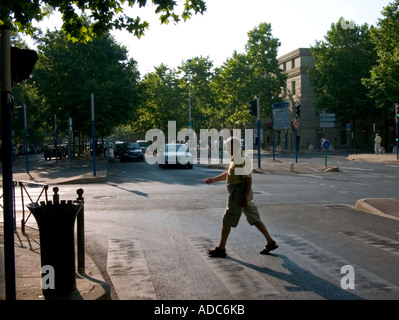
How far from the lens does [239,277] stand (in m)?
5.56

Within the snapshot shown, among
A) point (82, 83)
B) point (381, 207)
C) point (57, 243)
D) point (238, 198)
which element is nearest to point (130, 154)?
point (82, 83)

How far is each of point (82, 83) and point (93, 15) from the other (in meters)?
30.8

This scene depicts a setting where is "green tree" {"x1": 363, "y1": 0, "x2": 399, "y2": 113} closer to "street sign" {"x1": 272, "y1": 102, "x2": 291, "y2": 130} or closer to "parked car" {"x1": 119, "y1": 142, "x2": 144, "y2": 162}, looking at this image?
"street sign" {"x1": 272, "y1": 102, "x2": 291, "y2": 130}

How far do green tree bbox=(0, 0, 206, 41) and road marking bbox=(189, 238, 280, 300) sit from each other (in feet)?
14.1

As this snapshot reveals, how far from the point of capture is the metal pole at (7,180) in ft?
13.4

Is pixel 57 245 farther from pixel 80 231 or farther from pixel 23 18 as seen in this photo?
pixel 23 18

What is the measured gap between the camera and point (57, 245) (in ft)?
16.1

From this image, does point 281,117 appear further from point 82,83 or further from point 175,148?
point 82,83

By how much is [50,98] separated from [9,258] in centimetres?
3646

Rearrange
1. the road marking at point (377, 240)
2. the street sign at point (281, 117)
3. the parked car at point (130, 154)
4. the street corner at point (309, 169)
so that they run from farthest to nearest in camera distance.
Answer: the parked car at point (130, 154), the street sign at point (281, 117), the street corner at point (309, 169), the road marking at point (377, 240)

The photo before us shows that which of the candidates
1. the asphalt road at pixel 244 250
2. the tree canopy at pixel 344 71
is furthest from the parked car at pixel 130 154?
the tree canopy at pixel 344 71

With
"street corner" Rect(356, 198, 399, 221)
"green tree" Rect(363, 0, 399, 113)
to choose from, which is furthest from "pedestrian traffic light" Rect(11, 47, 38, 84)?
"green tree" Rect(363, 0, 399, 113)

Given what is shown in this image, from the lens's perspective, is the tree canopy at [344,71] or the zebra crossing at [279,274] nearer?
the zebra crossing at [279,274]

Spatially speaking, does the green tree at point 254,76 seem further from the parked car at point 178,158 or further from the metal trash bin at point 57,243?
the metal trash bin at point 57,243
